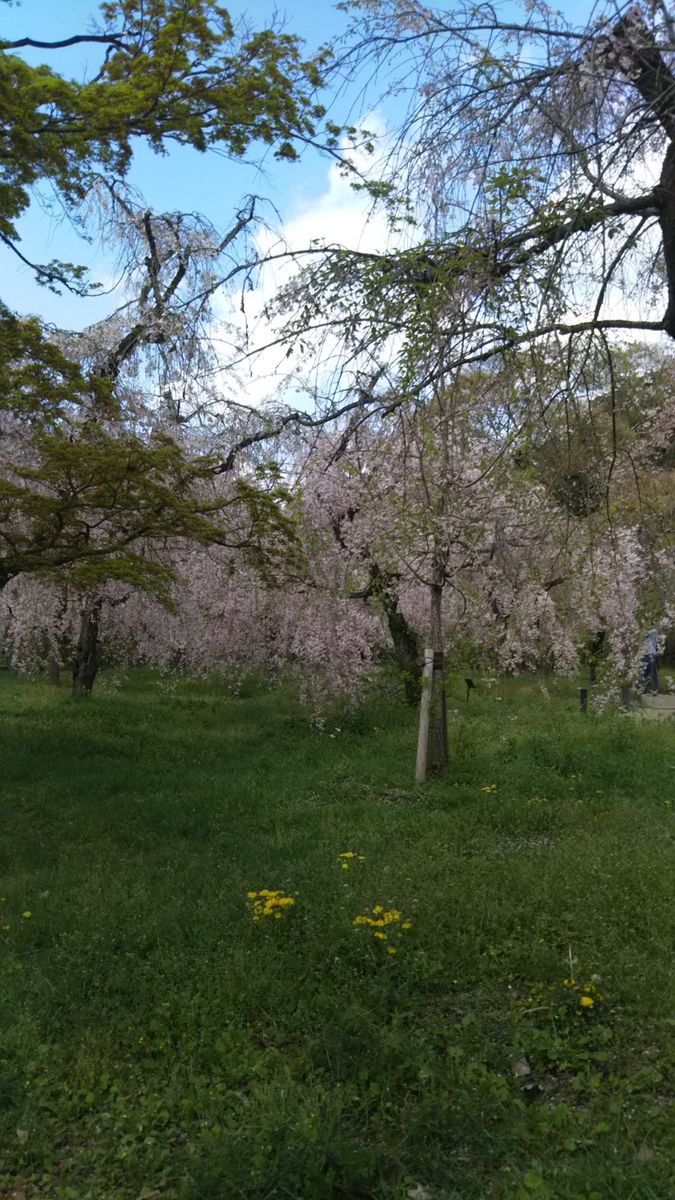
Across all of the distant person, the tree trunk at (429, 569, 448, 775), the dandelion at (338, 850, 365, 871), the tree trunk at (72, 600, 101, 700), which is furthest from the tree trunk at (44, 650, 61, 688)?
the dandelion at (338, 850, 365, 871)

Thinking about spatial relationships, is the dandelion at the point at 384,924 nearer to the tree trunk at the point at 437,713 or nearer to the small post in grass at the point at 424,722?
the small post in grass at the point at 424,722

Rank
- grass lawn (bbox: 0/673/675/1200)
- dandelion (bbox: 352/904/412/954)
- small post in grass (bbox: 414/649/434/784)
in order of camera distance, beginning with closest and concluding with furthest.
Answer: grass lawn (bbox: 0/673/675/1200) < dandelion (bbox: 352/904/412/954) < small post in grass (bbox: 414/649/434/784)

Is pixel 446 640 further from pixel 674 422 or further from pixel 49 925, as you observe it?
pixel 49 925

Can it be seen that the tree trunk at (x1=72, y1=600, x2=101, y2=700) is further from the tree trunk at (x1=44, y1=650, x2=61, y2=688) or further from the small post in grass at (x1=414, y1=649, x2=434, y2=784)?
the small post in grass at (x1=414, y1=649, x2=434, y2=784)

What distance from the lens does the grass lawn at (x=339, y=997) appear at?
3.21 meters

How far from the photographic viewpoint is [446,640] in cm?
1407

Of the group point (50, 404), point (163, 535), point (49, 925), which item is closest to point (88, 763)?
point (163, 535)

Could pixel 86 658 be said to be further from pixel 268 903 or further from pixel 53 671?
pixel 268 903

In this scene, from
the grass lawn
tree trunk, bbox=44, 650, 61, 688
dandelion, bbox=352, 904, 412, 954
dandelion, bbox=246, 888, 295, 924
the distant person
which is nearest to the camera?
the grass lawn

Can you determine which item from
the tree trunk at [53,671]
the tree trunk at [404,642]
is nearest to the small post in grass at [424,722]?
the tree trunk at [404,642]

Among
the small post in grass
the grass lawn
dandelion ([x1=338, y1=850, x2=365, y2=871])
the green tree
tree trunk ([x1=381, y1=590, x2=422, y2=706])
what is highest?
the green tree

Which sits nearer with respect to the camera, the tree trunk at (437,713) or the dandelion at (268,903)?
the dandelion at (268,903)

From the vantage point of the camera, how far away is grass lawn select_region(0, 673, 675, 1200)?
3205mm

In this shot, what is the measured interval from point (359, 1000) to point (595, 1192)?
70.4 inches
